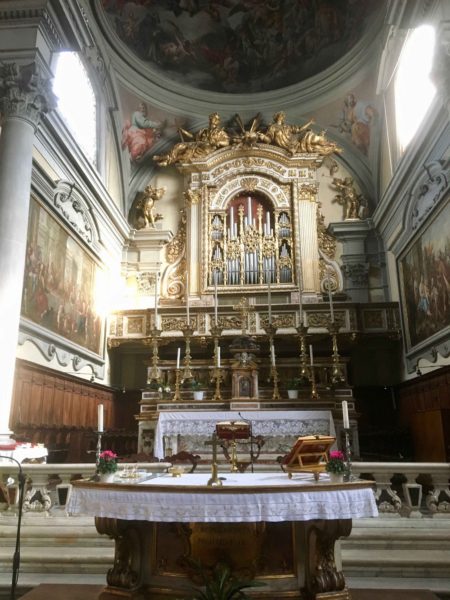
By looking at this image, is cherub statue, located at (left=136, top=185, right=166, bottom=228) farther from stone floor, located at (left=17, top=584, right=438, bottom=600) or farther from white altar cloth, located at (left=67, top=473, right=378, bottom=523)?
white altar cloth, located at (left=67, top=473, right=378, bottom=523)

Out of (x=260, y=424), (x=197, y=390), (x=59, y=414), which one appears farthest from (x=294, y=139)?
(x=59, y=414)

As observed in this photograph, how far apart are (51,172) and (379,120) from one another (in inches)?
374

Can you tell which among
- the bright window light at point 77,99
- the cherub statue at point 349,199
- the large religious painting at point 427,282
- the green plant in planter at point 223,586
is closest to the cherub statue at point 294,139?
the cherub statue at point 349,199

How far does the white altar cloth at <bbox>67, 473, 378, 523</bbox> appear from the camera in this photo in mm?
3623

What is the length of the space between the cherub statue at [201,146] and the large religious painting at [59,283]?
4759mm

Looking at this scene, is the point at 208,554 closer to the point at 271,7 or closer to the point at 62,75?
the point at 62,75

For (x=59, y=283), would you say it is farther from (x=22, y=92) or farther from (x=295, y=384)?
(x=295, y=384)

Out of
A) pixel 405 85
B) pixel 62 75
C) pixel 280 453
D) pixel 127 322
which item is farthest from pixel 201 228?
pixel 280 453

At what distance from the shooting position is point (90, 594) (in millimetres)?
4211

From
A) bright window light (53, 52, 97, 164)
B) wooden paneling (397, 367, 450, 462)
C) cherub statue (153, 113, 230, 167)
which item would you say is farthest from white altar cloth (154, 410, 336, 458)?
cherub statue (153, 113, 230, 167)

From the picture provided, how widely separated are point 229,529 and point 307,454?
917mm

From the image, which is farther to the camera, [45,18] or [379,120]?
[379,120]

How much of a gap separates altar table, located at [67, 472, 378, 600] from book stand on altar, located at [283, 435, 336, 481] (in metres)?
0.21

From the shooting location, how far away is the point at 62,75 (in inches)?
483
